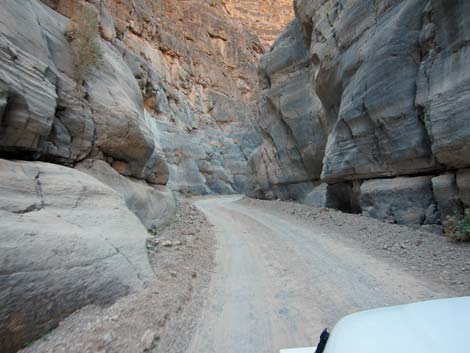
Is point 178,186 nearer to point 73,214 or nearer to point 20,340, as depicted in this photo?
point 73,214

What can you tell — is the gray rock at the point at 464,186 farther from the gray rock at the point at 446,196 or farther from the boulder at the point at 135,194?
the boulder at the point at 135,194

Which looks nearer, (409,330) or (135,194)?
(409,330)

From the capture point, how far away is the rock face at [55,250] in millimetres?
2438

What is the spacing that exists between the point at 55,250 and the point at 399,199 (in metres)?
9.25

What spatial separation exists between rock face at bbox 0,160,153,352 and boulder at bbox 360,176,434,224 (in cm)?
789

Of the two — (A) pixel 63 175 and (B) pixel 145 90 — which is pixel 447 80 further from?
(B) pixel 145 90

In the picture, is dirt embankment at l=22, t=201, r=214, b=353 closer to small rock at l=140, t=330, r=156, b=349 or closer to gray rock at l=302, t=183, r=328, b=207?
small rock at l=140, t=330, r=156, b=349

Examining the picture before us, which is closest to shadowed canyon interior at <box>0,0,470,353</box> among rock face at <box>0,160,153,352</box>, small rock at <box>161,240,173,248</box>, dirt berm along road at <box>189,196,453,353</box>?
rock face at <box>0,160,153,352</box>

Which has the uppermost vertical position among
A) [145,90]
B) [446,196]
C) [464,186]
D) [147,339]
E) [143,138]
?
[145,90]

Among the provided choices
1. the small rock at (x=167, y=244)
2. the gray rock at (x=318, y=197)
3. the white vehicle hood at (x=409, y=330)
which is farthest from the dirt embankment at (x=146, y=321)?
the gray rock at (x=318, y=197)

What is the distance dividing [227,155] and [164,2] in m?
29.5

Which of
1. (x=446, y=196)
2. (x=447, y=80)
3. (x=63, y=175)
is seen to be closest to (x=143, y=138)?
(x=63, y=175)

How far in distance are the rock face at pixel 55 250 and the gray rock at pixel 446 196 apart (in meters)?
7.77

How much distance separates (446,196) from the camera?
6113 millimetres
